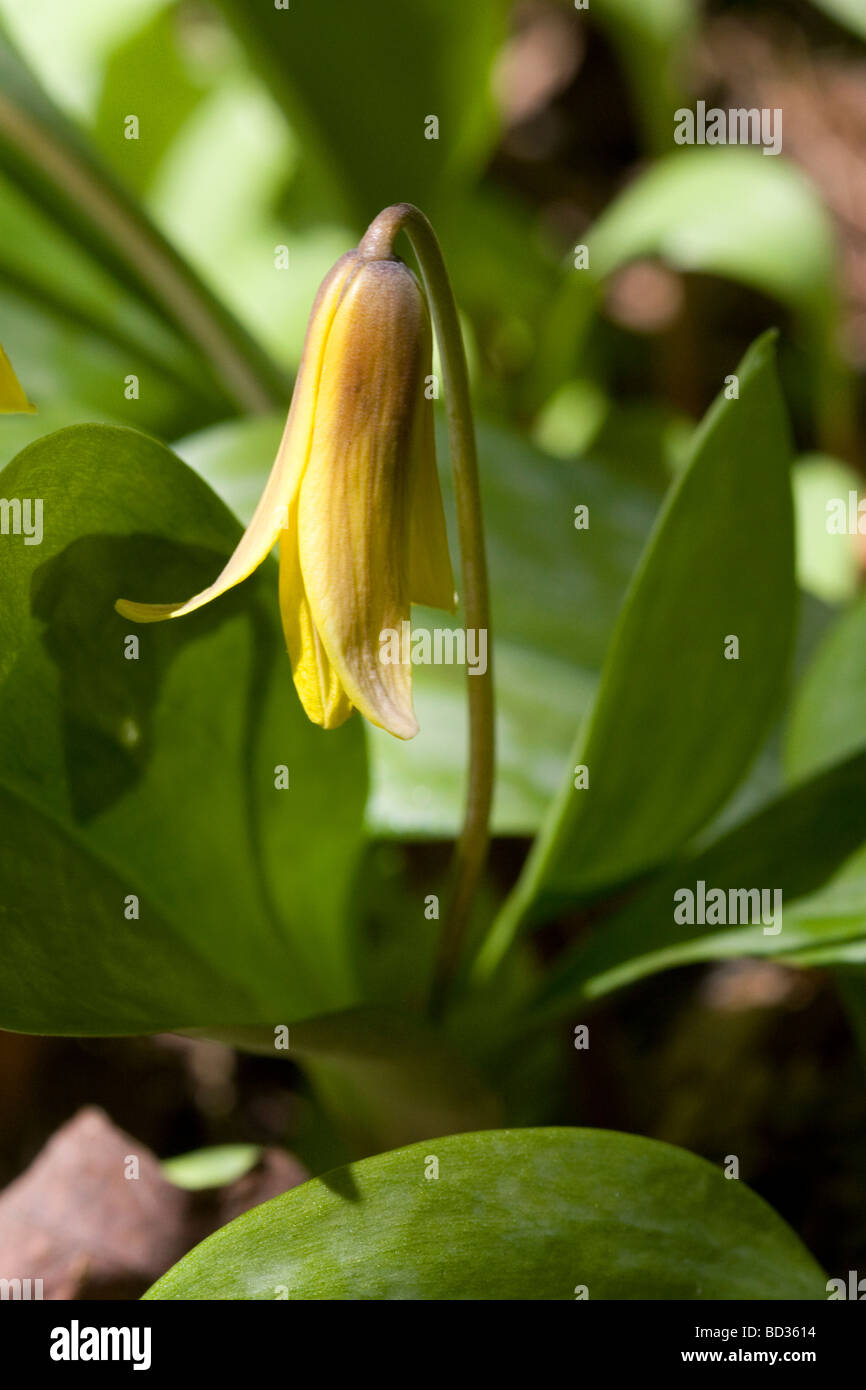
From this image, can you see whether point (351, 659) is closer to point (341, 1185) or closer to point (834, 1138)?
point (341, 1185)

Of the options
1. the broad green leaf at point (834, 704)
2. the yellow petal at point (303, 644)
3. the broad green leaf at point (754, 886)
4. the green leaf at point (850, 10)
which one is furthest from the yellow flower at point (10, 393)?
the green leaf at point (850, 10)

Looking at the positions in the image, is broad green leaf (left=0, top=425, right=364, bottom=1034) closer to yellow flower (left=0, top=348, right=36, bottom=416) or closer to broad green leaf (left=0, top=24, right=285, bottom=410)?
yellow flower (left=0, top=348, right=36, bottom=416)

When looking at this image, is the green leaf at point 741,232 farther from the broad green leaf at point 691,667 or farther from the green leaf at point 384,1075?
the green leaf at point 384,1075

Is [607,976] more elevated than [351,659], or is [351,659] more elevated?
[351,659]

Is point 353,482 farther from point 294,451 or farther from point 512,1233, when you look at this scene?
point 512,1233

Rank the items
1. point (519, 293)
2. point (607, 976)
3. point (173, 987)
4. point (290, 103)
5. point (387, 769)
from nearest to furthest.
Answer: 1. point (173, 987)
2. point (607, 976)
3. point (387, 769)
4. point (290, 103)
5. point (519, 293)

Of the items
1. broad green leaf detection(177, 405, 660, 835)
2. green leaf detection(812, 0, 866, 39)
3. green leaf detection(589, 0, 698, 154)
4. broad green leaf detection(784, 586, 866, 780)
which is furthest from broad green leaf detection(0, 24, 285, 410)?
green leaf detection(812, 0, 866, 39)
